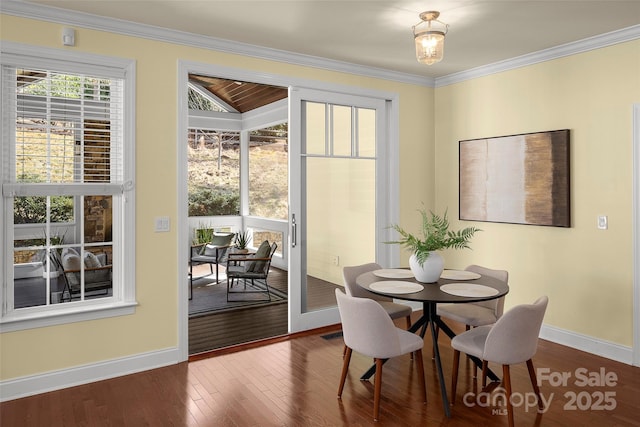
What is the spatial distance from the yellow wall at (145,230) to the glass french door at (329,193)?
956 mm

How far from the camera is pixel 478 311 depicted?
3.44 metres

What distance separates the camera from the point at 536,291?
4336mm

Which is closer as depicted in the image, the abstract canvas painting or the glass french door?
the abstract canvas painting

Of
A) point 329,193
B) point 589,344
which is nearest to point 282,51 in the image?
point 329,193

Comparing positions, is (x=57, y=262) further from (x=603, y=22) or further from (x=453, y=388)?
(x=603, y=22)

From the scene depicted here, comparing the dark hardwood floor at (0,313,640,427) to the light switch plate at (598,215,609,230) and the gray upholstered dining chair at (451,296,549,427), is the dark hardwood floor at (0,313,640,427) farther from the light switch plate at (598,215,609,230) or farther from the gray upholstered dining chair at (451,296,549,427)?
the light switch plate at (598,215,609,230)

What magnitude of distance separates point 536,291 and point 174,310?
331 centimetres

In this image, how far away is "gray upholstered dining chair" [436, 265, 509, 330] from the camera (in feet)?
10.9

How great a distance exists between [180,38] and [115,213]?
4.88 feet

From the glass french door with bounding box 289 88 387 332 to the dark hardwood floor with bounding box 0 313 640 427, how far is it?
0.82 meters

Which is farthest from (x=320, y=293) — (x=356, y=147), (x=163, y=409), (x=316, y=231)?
(x=163, y=409)

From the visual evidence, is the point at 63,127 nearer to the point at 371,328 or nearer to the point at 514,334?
the point at 371,328

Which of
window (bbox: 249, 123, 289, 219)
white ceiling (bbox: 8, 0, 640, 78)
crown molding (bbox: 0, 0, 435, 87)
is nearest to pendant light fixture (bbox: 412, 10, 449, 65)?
white ceiling (bbox: 8, 0, 640, 78)

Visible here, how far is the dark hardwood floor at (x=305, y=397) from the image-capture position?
278cm
